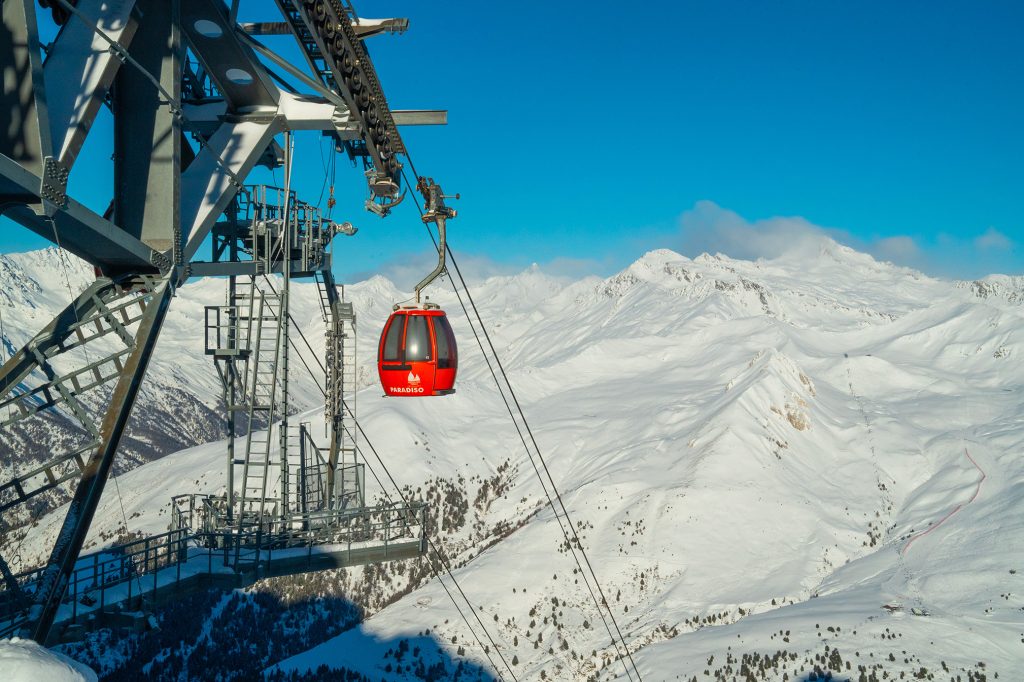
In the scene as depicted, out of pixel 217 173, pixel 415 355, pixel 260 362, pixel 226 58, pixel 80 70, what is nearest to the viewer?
pixel 80 70

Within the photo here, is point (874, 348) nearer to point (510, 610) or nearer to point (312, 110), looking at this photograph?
point (510, 610)

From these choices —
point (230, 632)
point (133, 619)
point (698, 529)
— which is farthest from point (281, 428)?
point (698, 529)

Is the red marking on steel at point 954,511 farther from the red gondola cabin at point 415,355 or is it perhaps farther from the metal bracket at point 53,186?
the metal bracket at point 53,186

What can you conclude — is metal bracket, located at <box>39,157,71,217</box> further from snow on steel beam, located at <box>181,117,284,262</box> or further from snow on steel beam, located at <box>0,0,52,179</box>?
snow on steel beam, located at <box>181,117,284,262</box>

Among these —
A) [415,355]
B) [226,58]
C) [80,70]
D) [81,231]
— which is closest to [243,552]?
[415,355]

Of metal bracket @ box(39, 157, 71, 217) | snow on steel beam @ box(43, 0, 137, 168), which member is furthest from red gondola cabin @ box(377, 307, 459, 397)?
metal bracket @ box(39, 157, 71, 217)

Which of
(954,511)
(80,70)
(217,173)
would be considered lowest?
(954,511)

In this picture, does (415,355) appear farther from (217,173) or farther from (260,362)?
(217,173)
